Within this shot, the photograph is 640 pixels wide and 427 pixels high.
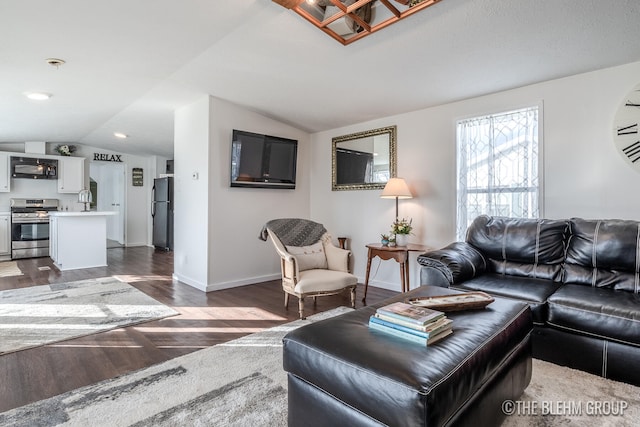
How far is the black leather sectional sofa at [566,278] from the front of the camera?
200 centimetres

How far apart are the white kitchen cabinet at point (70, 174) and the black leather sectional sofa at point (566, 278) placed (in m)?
7.25

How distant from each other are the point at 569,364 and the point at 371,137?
10.6 ft

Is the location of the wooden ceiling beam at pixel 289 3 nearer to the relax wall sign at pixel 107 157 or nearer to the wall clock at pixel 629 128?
the wall clock at pixel 629 128

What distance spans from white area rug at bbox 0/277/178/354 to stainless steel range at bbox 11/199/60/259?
2854 millimetres

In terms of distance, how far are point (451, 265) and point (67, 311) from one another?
3.58 meters

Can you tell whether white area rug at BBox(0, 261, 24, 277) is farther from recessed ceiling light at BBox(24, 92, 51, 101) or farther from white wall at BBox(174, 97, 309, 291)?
recessed ceiling light at BBox(24, 92, 51, 101)

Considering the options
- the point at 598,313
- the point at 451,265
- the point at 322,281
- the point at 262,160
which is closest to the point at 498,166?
the point at 451,265

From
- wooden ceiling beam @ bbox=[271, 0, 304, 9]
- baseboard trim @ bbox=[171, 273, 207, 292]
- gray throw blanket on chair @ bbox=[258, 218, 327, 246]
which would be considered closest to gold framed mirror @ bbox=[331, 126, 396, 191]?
gray throw blanket on chair @ bbox=[258, 218, 327, 246]

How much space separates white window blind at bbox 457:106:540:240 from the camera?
128 inches

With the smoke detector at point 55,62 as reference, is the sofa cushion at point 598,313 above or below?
below

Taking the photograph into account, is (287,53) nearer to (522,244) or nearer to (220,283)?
(522,244)

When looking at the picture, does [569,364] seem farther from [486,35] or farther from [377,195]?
[377,195]

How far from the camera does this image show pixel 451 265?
270cm

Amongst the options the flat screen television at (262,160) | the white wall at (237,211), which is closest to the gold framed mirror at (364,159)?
the flat screen television at (262,160)
